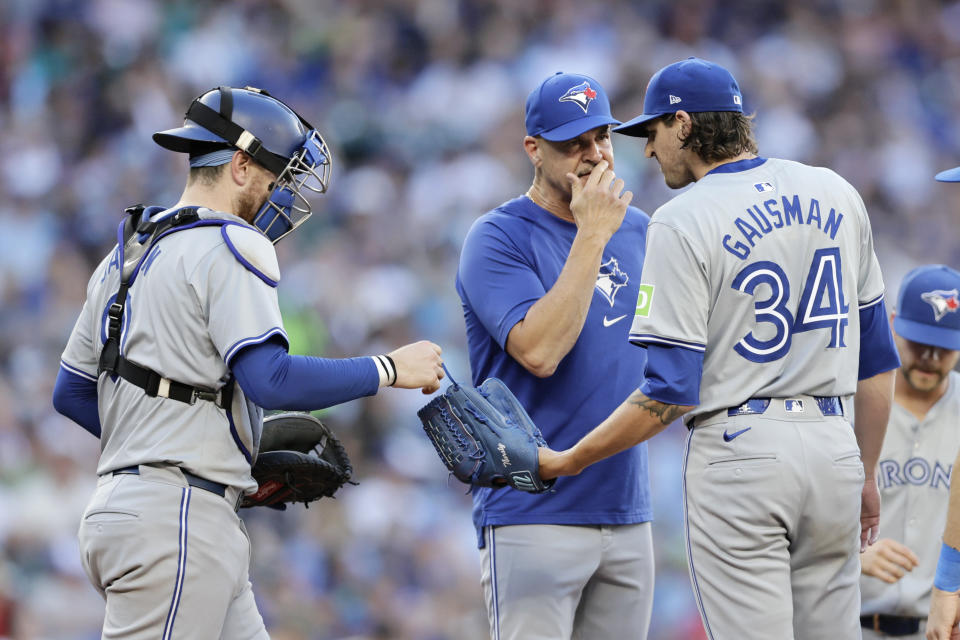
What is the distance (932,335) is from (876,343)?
827 millimetres

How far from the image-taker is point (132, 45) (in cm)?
1016

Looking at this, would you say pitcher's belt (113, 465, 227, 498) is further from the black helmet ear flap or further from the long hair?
the long hair

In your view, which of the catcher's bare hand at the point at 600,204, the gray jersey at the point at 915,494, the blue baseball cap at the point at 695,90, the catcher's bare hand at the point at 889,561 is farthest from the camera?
the gray jersey at the point at 915,494

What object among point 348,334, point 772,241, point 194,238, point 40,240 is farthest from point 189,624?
point 40,240

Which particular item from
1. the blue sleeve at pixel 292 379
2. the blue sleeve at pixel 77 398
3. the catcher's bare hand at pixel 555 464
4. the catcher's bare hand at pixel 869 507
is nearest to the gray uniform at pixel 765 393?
the catcher's bare hand at pixel 555 464

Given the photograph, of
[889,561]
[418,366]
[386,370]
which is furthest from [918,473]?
[386,370]

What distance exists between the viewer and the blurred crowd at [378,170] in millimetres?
7531

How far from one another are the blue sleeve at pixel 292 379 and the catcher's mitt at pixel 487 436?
→ 410 millimetres

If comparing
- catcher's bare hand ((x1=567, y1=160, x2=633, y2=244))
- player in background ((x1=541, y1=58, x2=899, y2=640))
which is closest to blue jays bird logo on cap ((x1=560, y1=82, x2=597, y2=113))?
catcher's bare hand ((x1=567, y1=160, x2=633, y2=244))

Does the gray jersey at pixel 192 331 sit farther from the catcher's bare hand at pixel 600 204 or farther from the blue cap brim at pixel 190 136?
the catcher's bare hand at pixel 600 204

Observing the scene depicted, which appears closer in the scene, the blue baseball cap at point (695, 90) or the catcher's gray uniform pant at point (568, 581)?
the blue baseball cap at point (695, 90)

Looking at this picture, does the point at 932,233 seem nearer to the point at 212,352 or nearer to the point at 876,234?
the point at 876,234

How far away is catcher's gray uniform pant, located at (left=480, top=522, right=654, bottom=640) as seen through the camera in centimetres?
353

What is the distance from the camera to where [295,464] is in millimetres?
3516
